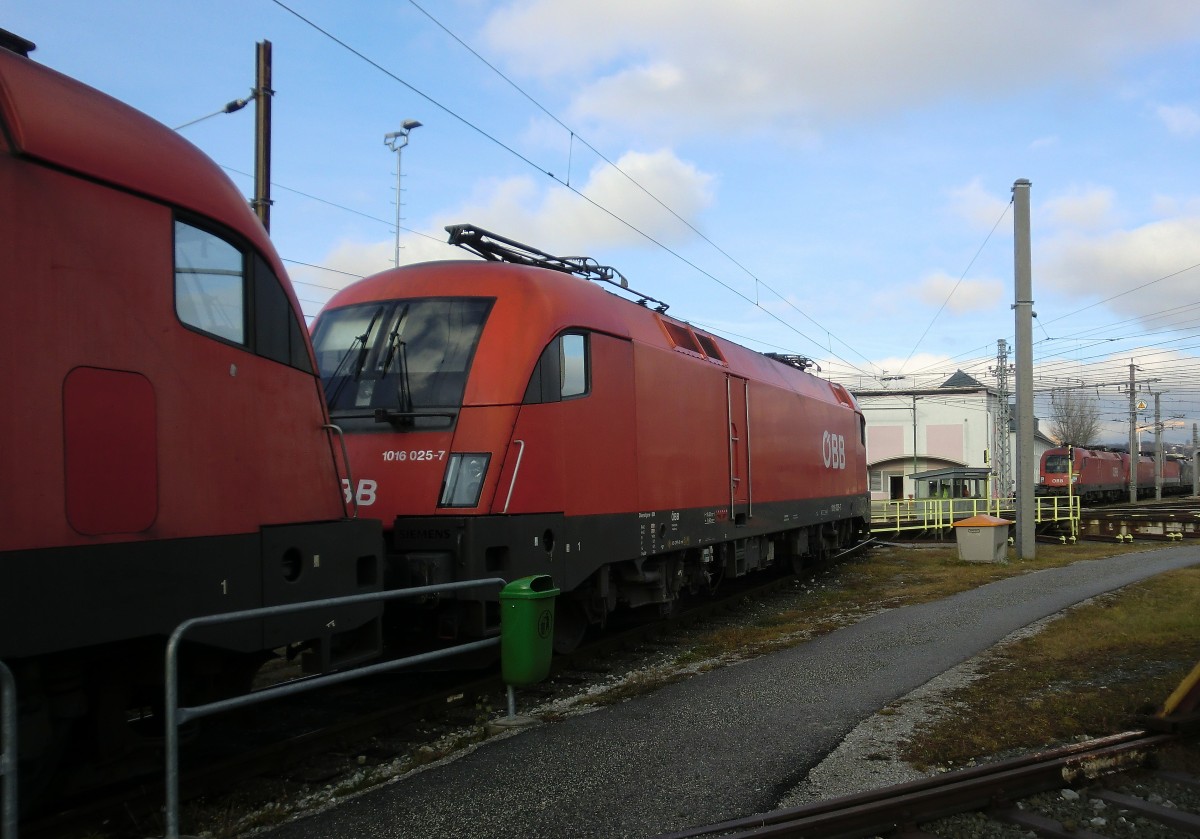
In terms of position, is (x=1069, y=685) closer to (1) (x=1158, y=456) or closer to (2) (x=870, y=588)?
(2) (x=870, y=588)

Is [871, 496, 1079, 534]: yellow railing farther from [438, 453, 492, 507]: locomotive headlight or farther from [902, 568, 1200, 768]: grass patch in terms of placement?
[438, 453, 492, 507]: locomotive headlight

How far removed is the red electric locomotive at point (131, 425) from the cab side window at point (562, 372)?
2578mm

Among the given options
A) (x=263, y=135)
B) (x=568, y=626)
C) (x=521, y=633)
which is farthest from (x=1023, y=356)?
(x=521, y=633)

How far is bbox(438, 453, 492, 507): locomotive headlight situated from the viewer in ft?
24.7

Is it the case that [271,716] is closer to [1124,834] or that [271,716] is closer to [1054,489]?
[1124,834]

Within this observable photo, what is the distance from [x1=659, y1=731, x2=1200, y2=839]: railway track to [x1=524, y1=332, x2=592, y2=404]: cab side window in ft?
13.8

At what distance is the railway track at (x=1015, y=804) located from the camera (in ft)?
15.1

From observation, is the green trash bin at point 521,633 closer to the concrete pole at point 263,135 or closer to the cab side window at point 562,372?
the cab side window at point 562,372

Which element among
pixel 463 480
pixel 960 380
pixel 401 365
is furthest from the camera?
pixel 960 380

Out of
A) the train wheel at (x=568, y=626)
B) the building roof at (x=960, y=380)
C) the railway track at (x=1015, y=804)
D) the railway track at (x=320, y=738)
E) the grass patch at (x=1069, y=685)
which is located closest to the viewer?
the railway track at (x=1015, y=804)

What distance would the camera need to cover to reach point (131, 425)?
177 inches

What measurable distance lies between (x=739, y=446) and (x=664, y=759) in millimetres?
7173

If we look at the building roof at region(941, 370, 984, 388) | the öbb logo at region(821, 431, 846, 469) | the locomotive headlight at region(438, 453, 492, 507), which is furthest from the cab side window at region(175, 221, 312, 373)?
the building roof at region(941, 370, 984, 388)

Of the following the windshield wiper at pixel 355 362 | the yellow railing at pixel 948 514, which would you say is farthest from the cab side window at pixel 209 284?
the yellow railing at pixel 948 514
